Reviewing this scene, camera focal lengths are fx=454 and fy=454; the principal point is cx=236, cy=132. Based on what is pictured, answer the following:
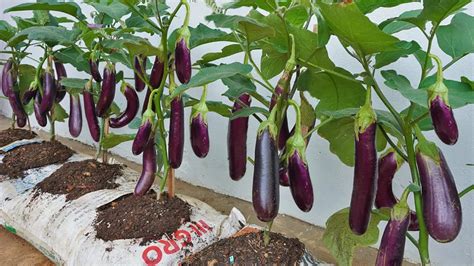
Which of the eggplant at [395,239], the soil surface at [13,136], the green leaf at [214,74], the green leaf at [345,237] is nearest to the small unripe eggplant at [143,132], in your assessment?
the green leaf at [214,74]

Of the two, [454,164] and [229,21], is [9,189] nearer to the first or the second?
[229,21]

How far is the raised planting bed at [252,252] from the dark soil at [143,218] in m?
0.17

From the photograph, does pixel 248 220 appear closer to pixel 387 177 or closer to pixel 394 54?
pixel 387 177

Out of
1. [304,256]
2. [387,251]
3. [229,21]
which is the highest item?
[229,21]

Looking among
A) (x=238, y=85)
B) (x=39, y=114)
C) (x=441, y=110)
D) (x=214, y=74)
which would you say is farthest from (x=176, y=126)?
(x=39, y=114)

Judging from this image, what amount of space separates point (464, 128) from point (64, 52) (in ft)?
3.76

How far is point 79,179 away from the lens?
4.70ft

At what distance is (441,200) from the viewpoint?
0.53m

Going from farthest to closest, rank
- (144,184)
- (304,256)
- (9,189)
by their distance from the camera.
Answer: (9,189), (144,184), (304,256)

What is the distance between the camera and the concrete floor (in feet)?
4.55

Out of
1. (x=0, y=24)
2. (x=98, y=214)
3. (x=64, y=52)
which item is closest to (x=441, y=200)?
(x=98, y=214)

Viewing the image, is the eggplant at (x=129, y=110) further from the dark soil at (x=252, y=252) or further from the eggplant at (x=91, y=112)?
the dark soil at (x=252, y=252)

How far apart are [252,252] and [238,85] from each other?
326 millimetres

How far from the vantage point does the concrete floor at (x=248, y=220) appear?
1.39 meters
